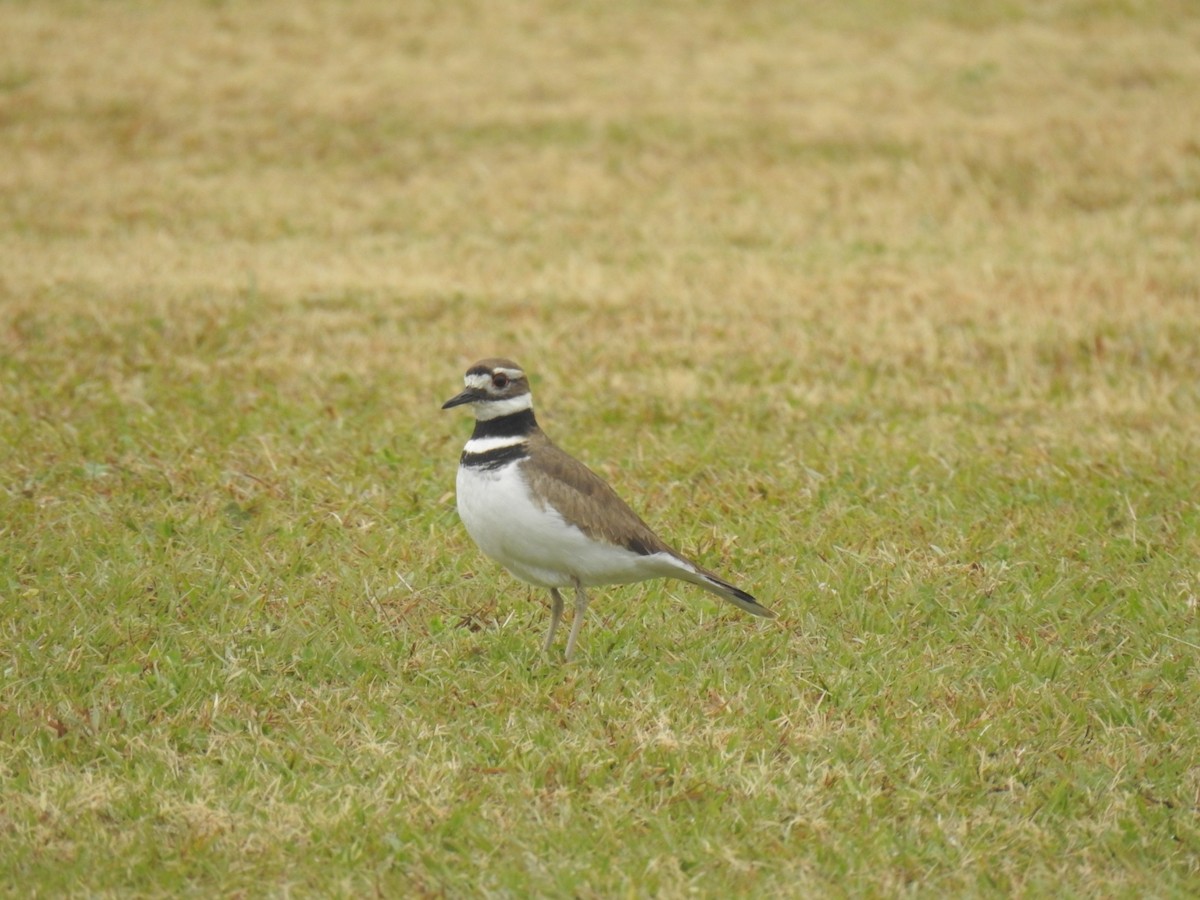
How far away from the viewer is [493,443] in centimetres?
639

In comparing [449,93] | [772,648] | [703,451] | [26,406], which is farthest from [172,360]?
[449,93]

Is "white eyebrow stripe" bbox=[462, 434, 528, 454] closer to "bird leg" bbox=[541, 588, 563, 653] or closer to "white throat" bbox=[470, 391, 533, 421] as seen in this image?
"white throat" bbox=[470, 391, 533, 421]

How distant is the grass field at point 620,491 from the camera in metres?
5.17

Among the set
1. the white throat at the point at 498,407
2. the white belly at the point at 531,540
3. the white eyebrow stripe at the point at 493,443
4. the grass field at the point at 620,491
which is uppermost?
the white throat at the point at 498,407

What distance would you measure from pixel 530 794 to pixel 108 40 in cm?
2070

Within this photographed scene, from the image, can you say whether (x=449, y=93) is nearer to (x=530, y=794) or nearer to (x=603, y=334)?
(x=603, y=334)

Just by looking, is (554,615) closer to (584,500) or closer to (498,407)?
(584,500)

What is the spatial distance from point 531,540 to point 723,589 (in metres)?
0.83

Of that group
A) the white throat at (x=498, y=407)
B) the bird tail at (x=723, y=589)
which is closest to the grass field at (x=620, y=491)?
the bird tail at (x=723, y=589)

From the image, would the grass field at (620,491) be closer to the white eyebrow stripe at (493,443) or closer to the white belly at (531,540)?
the white belly at (531,540)

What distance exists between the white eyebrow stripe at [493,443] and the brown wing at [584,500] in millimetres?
57

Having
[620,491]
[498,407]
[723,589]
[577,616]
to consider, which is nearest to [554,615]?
[577,616]

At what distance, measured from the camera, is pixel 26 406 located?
31.9 feet

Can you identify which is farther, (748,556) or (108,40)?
(108,40)
